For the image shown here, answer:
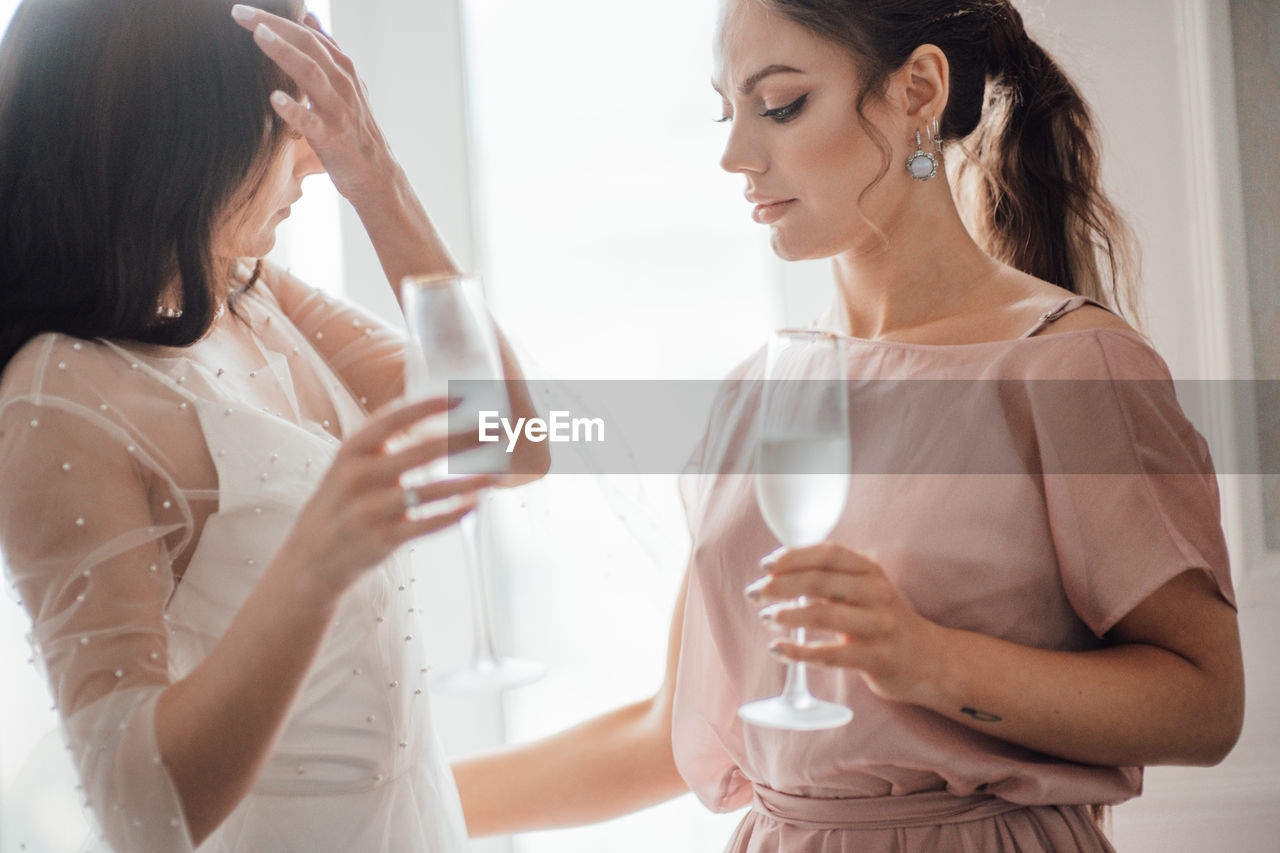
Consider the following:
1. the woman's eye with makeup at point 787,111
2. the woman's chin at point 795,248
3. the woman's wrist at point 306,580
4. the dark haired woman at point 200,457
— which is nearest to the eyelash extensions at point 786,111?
the woman's eye with makeup at point 787,111

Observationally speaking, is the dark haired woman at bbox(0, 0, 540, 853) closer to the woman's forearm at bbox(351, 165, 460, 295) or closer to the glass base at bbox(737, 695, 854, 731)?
the woman's forearm at bbox(351, 165, 460, 295)

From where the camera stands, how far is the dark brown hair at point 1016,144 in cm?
129

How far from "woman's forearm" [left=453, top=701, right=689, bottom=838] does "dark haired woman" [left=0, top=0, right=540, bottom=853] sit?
0.25m

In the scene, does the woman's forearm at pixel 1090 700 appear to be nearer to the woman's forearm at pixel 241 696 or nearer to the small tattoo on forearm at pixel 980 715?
the small tattoo on forearm at pixel 980 715

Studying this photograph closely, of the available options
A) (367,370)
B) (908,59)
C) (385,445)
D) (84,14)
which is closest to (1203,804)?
(908,59)

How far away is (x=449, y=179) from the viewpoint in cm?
202

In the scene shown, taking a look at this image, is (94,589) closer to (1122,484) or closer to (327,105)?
(327,105)

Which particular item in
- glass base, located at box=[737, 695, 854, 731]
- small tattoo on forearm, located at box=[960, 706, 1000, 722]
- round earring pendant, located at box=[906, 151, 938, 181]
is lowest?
small tattoo on forearm, located at box=[960, 706, 1000, 722]

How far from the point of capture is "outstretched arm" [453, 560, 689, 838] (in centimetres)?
145

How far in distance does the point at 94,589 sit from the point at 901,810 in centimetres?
82

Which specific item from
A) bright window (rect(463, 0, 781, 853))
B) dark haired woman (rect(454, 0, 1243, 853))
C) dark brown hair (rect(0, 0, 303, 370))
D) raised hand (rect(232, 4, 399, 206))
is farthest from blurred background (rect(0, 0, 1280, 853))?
dark brown hair (rect(0, 0, 303, 370))

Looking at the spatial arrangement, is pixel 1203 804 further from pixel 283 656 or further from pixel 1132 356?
pixel 283 656

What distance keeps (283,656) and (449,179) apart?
1357 millimetres

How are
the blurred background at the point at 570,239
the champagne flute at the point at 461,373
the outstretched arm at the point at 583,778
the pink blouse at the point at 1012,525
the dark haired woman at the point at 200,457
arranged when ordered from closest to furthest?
1. the champagne flute at the point at 461,373
2. the dark haired woman at the point at 200,457
3. the pink blouse at the point at 1012,525
4. the outstretched arm at the point at 583,778
5. the blurred background at the point at 570,239
